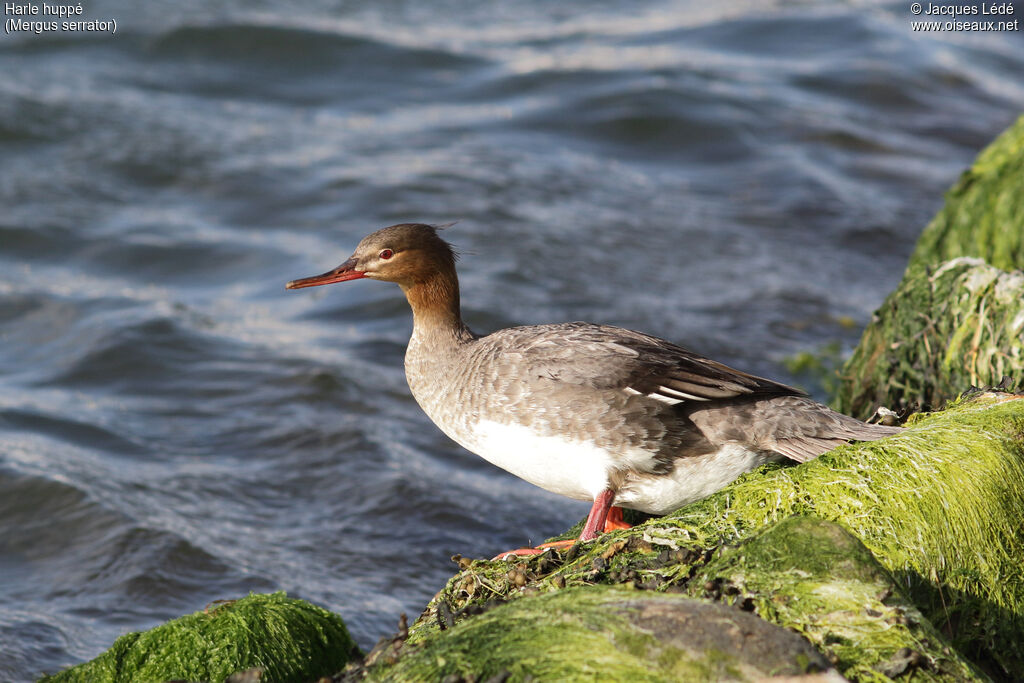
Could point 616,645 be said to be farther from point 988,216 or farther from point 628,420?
point 988,216

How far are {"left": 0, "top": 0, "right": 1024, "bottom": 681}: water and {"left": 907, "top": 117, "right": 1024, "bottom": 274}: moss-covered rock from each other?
202cm

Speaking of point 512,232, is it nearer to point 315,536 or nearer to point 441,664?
point 315,536

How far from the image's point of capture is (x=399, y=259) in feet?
17.0

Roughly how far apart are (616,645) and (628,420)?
173 centimetres

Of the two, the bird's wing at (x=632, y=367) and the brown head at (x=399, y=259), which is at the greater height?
the brown head at (x=399, y=259)

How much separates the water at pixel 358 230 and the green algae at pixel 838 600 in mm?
3083

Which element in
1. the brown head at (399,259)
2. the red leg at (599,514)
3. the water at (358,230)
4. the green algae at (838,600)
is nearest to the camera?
the green algae at (838,600)

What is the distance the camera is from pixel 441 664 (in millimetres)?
2684

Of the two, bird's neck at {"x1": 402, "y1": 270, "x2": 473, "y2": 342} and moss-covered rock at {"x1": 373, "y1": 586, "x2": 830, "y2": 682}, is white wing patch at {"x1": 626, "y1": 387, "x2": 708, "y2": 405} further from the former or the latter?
moss-covered rock at {"x1": 373, "y1": 586, "x2": 830, "y2": 682}

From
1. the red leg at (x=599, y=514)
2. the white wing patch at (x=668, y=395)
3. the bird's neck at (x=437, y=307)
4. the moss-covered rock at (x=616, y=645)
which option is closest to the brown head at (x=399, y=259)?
the bird's neck at (x=437, y=307)

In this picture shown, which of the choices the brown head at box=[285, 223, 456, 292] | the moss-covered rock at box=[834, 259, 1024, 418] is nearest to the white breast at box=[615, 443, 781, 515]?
the moss-covered rock at box=[834, 259, 1024, 418]

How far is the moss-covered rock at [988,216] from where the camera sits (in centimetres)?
616

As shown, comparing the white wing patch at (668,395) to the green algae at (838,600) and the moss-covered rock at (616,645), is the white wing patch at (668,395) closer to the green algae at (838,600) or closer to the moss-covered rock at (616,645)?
the green algae at (838,600)

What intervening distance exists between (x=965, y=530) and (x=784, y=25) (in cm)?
1485
